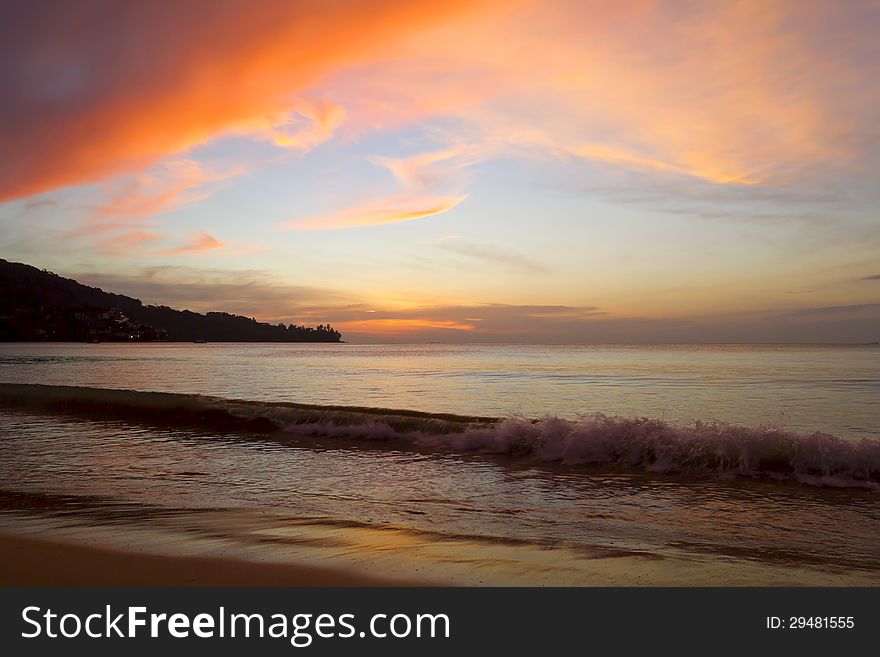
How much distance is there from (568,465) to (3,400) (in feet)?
83.8

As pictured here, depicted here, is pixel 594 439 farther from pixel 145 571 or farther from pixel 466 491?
pixel 145 571

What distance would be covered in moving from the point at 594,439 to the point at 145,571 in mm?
10381

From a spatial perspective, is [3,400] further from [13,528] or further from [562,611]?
[562,611]

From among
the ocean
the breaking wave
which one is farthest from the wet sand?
the breaking wave

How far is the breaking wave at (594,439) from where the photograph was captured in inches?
466

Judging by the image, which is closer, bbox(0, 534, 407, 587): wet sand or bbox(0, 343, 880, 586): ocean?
bbox(0, 534, 407, 587): wet sand

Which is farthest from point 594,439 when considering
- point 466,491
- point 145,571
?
point 145,571

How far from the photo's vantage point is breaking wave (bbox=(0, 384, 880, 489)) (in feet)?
38.8

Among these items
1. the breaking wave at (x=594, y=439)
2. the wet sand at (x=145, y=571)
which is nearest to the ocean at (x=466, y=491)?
the breaking wave at (x=594, y=439)

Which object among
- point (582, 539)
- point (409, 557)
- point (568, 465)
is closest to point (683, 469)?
point (568, 465)

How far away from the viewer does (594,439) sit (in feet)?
45.1

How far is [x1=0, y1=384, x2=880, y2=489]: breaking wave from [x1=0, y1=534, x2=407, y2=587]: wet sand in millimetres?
8807

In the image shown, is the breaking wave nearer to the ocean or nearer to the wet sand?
the ocean

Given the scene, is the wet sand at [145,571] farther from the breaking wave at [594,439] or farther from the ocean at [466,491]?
the breaking wave at [594,439]
